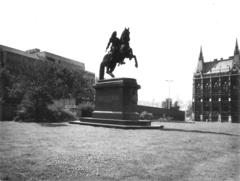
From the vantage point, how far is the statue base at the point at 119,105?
12773 millimetres

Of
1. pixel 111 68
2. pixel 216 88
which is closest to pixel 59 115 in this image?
pixel 111 68

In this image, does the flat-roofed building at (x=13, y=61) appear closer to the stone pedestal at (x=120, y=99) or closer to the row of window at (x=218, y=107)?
the stone pedestal at (x=120, y=99)

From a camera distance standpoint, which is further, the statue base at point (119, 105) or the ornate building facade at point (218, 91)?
the ornate building facade at point (218, 91)

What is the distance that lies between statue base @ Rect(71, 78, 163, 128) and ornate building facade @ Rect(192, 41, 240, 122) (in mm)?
74227

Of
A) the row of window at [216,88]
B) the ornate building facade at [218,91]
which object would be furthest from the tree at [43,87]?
the row of window at [216,88]

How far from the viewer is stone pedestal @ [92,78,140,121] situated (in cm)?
1317

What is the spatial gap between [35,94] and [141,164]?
13.9 metres

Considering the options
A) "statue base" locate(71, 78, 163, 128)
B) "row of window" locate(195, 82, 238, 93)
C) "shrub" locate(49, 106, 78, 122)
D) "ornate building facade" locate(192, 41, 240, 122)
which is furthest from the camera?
"row of window" locate(195, 82, 238, 93)

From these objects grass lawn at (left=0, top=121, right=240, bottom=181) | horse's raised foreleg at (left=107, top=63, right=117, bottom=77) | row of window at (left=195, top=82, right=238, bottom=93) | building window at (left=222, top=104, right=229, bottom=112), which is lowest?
grass lawn at (left=0, top=121, right=240, bottom=181)

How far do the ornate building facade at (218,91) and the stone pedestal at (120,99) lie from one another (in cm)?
7421

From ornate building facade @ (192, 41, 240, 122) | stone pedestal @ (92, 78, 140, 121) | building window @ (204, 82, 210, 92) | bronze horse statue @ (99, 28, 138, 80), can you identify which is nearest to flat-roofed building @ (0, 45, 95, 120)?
bronze horse statue @ (99, 28, 138, 80)

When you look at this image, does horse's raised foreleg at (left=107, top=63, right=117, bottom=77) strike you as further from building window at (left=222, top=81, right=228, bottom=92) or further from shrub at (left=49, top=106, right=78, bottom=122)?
building window at (left=222, top=81, right=228, bottom=92)

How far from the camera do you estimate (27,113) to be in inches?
665

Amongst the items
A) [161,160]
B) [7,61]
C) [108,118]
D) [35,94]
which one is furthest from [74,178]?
[7,61]
